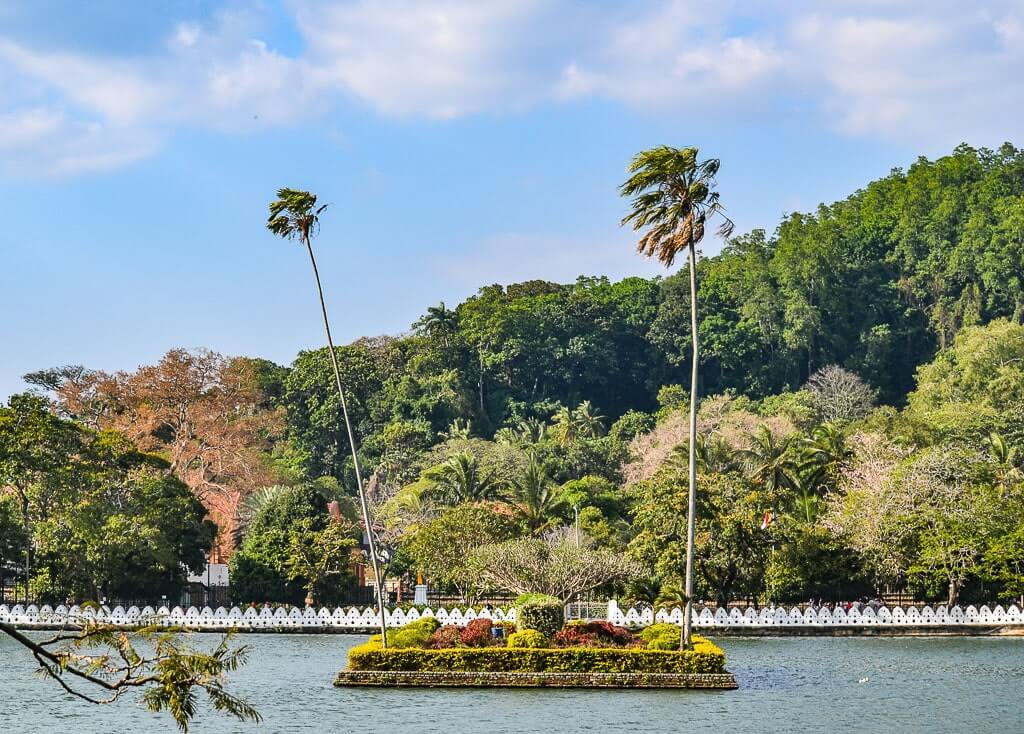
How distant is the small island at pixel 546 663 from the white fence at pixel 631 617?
19434 millimetres

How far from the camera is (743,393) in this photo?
4744 inches

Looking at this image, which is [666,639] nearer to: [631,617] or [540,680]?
[540,680]

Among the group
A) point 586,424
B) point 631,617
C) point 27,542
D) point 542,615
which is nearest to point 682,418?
point 586,424

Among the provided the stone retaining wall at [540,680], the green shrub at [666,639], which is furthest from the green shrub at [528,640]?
the green shrub at [666,639]

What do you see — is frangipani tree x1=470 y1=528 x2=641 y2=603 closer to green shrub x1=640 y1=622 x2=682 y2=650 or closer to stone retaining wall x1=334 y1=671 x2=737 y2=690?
green shrub x1=640 y1=622 x2=682 y2=650

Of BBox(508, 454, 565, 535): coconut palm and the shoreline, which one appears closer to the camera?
the shoreline

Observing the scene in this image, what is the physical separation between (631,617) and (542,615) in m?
20.9

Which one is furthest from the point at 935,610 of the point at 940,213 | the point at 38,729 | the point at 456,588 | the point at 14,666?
the point at 940,213

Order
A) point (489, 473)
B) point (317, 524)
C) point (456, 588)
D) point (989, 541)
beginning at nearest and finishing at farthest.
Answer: point (989, 541), point (317, 524), point (456, 588), point (489, 473)

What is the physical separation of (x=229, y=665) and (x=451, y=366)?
350 feet

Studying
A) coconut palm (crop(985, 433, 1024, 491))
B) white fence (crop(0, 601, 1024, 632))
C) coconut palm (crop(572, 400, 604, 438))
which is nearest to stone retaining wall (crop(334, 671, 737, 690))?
white fence (crop(0, 601, 1024, 632))

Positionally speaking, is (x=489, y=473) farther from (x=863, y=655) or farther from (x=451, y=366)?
(x=451, y=366)

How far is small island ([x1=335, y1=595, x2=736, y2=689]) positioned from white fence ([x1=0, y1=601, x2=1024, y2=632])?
19434 millimetres

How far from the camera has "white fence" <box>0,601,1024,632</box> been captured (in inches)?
2318
